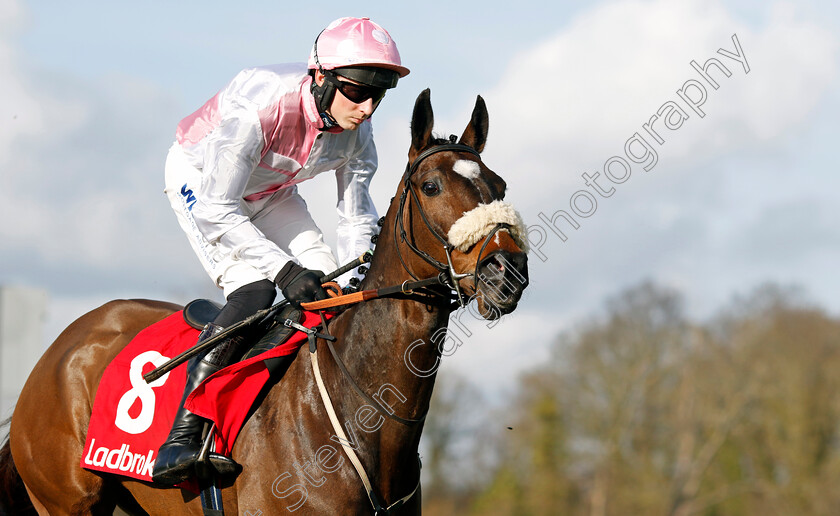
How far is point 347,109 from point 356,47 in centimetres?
35

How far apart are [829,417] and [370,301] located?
2963cm

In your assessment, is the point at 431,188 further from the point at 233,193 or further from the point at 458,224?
the point at 233,193

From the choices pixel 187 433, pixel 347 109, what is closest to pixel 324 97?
pixel 347 109

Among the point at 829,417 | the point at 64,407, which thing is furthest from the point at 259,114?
the point at 829,417

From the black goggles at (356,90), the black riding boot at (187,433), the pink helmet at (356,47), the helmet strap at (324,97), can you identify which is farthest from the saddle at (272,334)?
the pink helmet at (356,47)

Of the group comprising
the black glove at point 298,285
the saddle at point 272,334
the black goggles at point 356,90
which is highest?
the black goggles at point 356,90

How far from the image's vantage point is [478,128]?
15.0ft

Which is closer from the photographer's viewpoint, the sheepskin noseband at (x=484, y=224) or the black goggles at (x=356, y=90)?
the sheepskin noseband at (x=484, y=224)

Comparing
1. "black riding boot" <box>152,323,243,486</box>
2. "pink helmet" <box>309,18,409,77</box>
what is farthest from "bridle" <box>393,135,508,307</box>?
"black riding boot" <box>152,323,243,486</box>

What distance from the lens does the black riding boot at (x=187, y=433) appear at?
4.35 metres

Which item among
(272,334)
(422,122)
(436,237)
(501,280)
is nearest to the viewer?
(501,280)

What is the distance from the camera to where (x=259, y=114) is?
4715mm

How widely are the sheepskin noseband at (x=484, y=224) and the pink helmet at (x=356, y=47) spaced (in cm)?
113

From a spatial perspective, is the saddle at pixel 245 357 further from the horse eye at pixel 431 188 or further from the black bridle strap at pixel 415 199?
the horse eye at pixel 431 188
